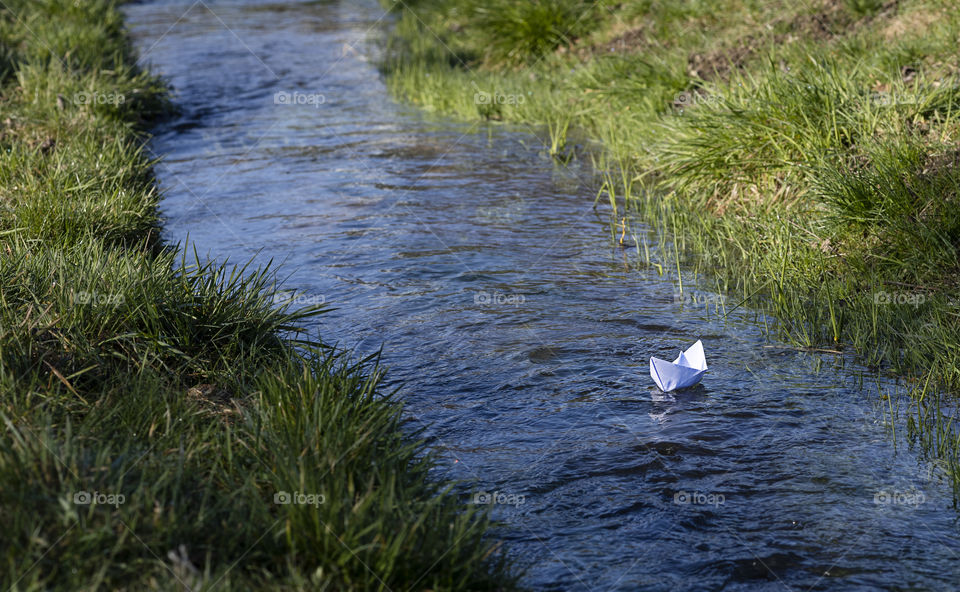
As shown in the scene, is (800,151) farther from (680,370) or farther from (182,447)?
(182,447)

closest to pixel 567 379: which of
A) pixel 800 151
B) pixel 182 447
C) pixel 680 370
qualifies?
pixel 680 370

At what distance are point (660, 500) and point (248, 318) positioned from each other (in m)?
2.01

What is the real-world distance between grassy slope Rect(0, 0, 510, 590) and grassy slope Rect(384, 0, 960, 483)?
2.24m

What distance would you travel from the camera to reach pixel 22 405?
323 cm

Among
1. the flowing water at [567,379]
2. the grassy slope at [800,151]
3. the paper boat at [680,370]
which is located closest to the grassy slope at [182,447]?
the flowing water at [567,379]

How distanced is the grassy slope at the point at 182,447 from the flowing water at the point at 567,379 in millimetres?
424

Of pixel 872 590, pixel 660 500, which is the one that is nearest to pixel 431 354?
pixel 660 500

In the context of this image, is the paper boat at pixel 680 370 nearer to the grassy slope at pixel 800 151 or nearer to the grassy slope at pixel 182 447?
the grassy slope at pixel 800 151

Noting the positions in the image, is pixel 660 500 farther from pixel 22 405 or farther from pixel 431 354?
pixel 22 405

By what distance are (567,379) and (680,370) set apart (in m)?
0.56

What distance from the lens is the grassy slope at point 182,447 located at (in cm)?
259

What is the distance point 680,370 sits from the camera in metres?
4.19

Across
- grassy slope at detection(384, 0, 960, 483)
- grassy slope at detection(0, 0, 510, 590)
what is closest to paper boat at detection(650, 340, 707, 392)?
grassy slope at detection(384, 0, 960, 483)

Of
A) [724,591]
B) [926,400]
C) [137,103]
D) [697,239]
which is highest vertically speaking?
[137,103]
